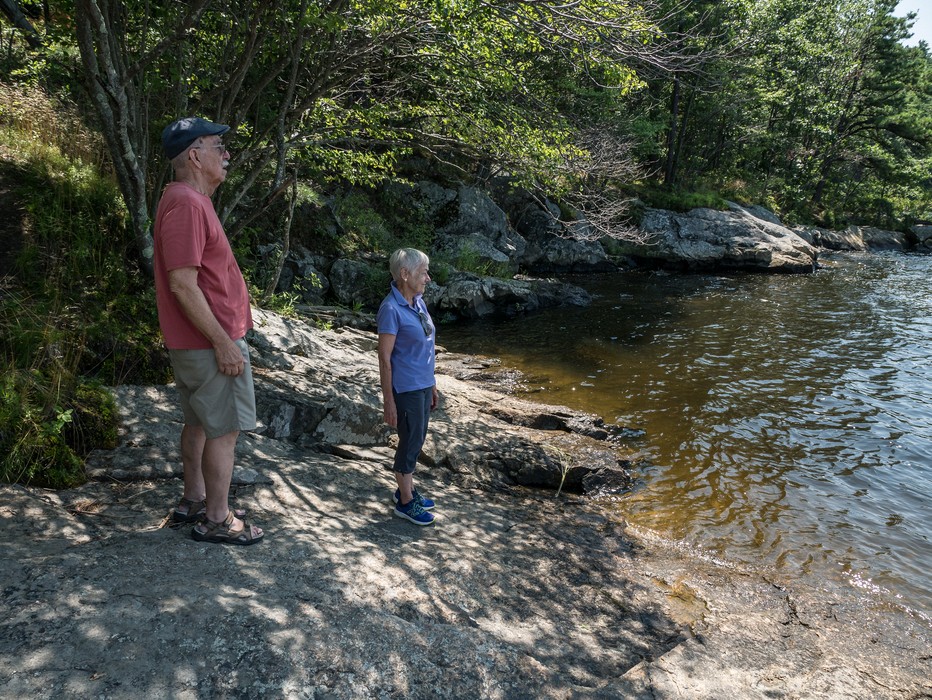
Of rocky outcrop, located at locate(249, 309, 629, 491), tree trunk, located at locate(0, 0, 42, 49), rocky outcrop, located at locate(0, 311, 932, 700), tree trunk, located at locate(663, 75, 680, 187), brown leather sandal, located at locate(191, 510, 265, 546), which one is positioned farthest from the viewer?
tree trunk, located at locate(663, 75, 680, 187)

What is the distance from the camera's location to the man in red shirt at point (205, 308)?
298 centimetres

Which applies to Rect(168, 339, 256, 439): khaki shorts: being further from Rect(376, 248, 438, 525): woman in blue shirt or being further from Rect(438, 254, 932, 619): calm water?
Rect(438, 254, 932, 619): calm water

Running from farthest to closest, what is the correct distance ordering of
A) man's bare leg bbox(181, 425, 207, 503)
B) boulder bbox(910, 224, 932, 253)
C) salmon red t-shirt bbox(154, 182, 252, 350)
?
boulder bbox(910, 224, 932, 253), man's bare leg bbox(181, 425, 207, 503), salmon red t-shirt bbox(154, 182, 252, 350)

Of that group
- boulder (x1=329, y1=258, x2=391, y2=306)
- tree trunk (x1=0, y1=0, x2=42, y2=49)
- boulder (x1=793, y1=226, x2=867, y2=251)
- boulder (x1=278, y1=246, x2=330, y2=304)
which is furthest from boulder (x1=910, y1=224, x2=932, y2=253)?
tree trunk (x1=0, y1=0, x2=42, y2=49)

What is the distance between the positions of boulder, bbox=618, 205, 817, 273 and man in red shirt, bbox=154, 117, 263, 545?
21161mm

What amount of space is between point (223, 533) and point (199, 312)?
1.29 metres

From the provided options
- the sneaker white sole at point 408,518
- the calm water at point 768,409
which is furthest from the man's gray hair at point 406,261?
the calm water at point 768,409

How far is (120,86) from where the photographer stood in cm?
518

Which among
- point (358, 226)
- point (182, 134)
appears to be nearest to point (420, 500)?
point (182, 134)

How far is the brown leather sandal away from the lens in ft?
10.8

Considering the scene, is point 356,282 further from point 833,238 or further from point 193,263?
point 833,238

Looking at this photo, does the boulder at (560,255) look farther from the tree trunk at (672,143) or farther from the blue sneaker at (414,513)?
the blue sneaker at (414,513)

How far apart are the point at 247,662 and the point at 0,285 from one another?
12.8 ft

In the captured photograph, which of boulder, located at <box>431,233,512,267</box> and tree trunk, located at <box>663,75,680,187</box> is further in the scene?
tree trunk, located at <box>663,75,680,187</box>
